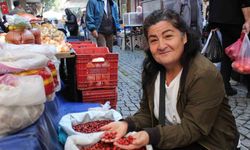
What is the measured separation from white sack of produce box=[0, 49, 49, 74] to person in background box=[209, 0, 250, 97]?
9.62 feet

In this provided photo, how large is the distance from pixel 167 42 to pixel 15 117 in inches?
36.6

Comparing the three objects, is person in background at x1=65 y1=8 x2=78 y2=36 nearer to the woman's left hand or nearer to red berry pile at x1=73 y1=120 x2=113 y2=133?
red berry pile at x1=73 y1=120 x2=113 y2=133

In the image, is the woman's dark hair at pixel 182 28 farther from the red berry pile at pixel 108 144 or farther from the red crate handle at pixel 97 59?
the red crate handle at pixel 97 59

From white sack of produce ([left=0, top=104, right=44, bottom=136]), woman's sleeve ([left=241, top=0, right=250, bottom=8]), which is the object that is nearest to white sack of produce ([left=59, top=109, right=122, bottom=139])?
white sack of produce ([left=0, top=104, right=44, bottom=136])

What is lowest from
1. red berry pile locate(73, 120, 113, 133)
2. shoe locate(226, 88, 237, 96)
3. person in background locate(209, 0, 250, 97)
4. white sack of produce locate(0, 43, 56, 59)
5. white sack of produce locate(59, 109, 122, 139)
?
shoe locate(226, 88, 237, 96)

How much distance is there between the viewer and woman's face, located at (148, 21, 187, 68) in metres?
1.85

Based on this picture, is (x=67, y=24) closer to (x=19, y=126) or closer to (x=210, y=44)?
(x=210, y=44)

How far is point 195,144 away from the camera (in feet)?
6.23

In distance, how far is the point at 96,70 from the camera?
3.76 m

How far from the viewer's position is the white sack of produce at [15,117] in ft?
5.04

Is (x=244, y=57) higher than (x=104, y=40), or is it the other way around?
(x=104, y=40)

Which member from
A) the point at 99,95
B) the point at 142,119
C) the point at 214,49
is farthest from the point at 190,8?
the point at 142,119

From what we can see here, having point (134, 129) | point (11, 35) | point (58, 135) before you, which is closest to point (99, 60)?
point (11, 35)

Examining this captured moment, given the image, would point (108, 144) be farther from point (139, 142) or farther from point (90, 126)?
point (90, 126)
